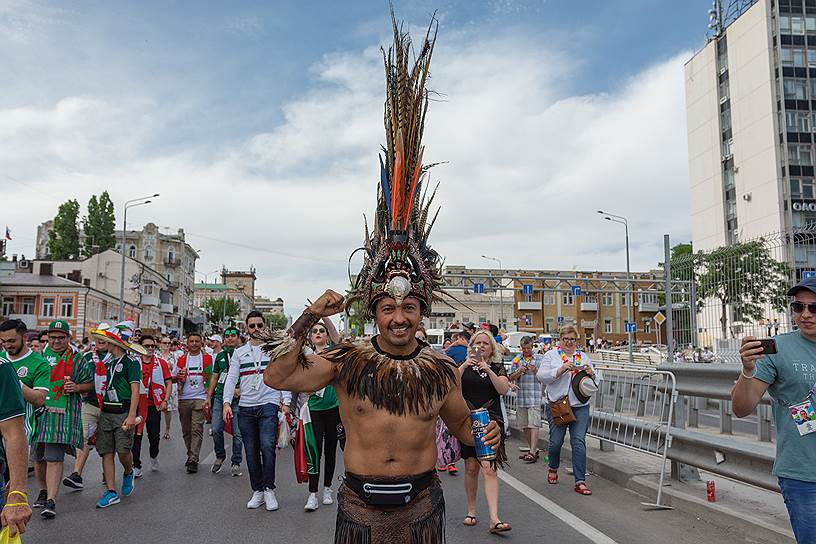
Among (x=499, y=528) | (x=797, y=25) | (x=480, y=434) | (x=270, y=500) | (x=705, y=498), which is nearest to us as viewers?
(x=480, y=434)

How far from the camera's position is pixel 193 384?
33.3 ft

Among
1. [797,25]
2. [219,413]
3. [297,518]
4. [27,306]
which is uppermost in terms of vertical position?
[797,25]

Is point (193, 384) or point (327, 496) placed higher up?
point (193, 384)

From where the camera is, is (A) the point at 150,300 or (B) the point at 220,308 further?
(B) the point at 220,308

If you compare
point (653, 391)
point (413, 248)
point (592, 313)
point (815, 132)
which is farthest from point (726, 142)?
point (413, 248)

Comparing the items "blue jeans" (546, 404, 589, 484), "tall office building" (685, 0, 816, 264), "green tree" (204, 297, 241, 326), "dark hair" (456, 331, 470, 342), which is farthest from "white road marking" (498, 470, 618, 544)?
"green tree" (204, 297, 241, 326)

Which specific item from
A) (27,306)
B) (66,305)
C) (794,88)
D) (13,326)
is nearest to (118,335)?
(13,326)

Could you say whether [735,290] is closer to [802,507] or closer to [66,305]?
[802,507]

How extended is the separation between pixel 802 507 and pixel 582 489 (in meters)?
4.17

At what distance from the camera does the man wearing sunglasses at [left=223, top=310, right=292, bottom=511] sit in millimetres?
7355

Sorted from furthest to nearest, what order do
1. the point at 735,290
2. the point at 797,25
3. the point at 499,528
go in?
the point at 797,25 → the point at 735,290 → the point at 499,528

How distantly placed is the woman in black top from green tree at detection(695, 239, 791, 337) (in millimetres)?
9134

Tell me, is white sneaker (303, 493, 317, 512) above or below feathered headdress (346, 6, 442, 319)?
below

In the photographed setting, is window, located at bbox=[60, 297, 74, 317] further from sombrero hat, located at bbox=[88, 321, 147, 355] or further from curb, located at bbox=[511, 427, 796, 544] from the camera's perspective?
curb, located at bbox=[511, 427, 796, 544]
